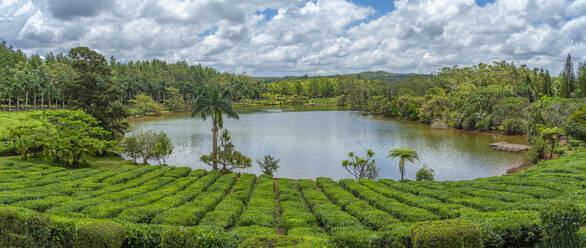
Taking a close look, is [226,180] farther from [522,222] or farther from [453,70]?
[453,70]

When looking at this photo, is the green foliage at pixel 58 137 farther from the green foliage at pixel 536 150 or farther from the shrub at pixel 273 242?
the green foliage at pixel 536 150

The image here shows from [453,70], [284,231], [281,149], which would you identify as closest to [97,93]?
[281,149]

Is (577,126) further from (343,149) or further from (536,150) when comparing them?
(343,149)

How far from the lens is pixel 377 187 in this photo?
25609mm

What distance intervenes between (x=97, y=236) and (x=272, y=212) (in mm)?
9742

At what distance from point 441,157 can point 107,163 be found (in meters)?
45.7

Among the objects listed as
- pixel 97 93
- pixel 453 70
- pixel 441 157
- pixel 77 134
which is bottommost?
pixel 441 157

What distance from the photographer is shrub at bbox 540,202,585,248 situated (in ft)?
33.8

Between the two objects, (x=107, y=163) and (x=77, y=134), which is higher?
(x=77, y=134)

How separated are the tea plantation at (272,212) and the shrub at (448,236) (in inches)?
1.1

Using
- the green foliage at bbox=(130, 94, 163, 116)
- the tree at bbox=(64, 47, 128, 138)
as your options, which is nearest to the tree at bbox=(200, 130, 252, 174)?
the tree at bbox=(64, 47, 128, 138)

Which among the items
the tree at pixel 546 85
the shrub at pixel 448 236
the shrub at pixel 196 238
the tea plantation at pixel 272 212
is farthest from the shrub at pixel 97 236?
the tree at pixel 546 85

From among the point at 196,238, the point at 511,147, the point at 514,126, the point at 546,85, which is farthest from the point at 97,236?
the point at 546,85

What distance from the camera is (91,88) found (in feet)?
153
